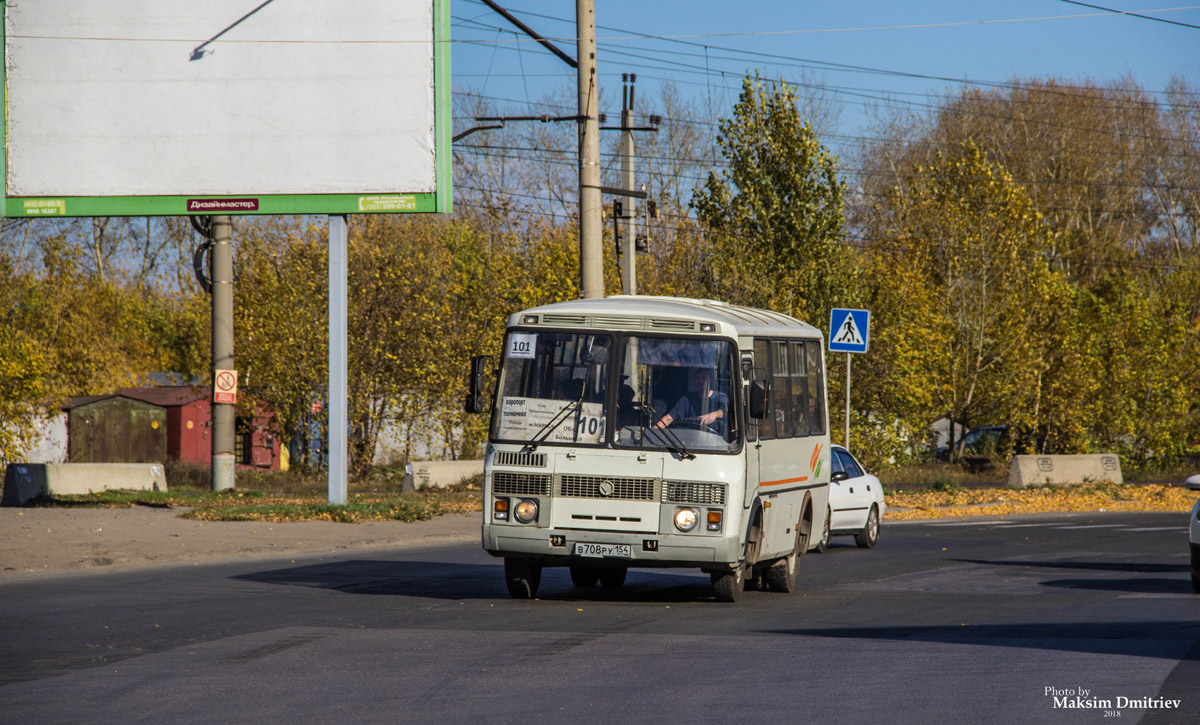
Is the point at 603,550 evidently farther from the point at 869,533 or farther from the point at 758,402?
the point at 869,533

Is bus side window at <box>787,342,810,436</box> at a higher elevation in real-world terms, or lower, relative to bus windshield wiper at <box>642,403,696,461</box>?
higher

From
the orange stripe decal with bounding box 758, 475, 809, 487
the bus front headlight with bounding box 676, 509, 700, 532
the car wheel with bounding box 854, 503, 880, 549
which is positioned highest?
the orange stripe decal with bounding box 758, 475, 809, 487

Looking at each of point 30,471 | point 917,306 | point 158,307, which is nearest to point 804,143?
point 917,306

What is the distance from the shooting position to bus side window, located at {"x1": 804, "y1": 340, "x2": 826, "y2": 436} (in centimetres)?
1528

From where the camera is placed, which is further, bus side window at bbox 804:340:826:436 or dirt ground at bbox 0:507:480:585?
dirt ground at bbox 0:507:480:585

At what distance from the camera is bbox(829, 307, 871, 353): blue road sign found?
24766mm

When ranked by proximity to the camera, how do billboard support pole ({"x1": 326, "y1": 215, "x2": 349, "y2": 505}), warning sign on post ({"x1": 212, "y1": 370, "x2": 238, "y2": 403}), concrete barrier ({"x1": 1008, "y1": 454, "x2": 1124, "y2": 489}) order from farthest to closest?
Answer: 1. concrete barrier ({"x1": 1008, "y1": 454, "x2": 1124, "y2": 489})
2. warning sign on post ({"x1": 212, "y1": 370, "x2": 238, "y2": 403})
3. billboard support pole ({"x1": 326, "y1": 215, "x2": 349, "y2": 505})

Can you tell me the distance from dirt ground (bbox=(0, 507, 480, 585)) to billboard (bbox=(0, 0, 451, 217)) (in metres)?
4.73

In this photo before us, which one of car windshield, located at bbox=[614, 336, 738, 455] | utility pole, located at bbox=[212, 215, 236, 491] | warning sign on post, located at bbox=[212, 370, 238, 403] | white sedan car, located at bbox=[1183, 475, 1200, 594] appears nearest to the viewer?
car windshield, located at bbox=[614, 336, 738, 455]

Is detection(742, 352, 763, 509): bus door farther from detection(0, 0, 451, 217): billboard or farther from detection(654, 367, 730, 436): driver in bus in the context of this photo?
detection(0, 0, 451, 217): billboard

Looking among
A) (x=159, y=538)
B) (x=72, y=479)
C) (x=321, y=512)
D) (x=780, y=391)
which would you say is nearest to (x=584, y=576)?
(x=780, y=391)

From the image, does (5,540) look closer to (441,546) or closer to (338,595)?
(441,546)

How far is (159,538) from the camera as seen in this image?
18688mm

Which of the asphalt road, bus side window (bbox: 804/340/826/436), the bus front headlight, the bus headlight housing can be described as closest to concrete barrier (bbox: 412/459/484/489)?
the asphalt road
